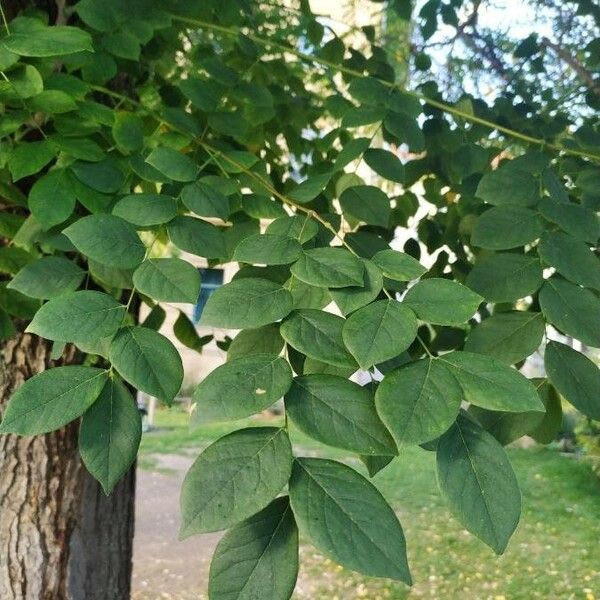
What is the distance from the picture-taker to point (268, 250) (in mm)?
551

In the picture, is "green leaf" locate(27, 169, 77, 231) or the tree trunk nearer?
"green leaf" locate(27, 169, 77, 231)

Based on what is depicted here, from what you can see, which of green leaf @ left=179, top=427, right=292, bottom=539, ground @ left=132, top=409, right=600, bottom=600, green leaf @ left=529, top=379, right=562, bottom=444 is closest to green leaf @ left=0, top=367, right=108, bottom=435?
green leaf @ left=179, top=427, right=292, bottom=539

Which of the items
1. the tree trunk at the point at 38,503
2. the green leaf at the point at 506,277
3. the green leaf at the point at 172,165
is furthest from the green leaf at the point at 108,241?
the tree trunk at the point at 38,503

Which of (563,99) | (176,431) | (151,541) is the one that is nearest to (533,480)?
(151,541)

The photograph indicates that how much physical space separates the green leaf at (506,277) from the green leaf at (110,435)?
0.34 m

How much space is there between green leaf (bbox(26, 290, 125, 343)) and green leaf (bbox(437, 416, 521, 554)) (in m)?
0.23

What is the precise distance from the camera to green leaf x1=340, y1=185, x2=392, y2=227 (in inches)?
35.4

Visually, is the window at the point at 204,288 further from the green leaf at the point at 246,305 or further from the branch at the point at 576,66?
the branch at the point at 576,66

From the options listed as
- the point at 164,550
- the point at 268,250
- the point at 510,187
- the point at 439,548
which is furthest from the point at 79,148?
the point at 439,548

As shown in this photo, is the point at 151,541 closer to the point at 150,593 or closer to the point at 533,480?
the point at 150,593

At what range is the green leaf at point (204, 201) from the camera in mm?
688

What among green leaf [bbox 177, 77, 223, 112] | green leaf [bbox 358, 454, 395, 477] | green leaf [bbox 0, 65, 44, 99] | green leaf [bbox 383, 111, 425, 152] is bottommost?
green leaf [bbox 358, 454, 395, 477]

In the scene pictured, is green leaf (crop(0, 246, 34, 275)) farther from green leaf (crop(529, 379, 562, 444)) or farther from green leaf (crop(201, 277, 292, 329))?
green leaf (crop(529, 379, 562, 444))

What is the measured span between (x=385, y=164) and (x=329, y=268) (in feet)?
1.50
